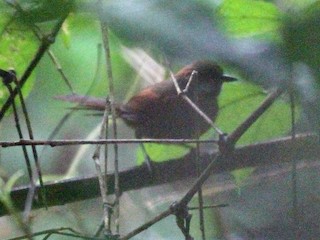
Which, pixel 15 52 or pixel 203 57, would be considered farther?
pixel 15 52

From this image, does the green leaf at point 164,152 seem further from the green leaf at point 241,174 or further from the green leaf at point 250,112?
the green leaf at point 241,174

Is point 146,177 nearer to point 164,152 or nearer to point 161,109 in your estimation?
point 164,152

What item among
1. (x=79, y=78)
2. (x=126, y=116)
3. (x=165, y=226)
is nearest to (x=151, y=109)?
(x=126, y=116)

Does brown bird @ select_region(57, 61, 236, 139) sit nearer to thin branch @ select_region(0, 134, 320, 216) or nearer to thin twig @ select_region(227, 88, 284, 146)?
thin branch @ select_region(0, 134, 320, 216)

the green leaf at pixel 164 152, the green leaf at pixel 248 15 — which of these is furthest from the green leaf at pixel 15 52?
the green leaf at pixel 248 15

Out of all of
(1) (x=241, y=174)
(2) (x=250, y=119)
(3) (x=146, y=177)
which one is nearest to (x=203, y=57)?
(2) (x=250, y=119)

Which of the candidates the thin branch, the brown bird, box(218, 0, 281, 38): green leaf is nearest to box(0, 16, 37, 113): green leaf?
the thin branch

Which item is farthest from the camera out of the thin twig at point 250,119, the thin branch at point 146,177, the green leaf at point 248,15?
the thin branch at point 146,177

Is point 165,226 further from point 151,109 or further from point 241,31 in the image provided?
point 151,109
